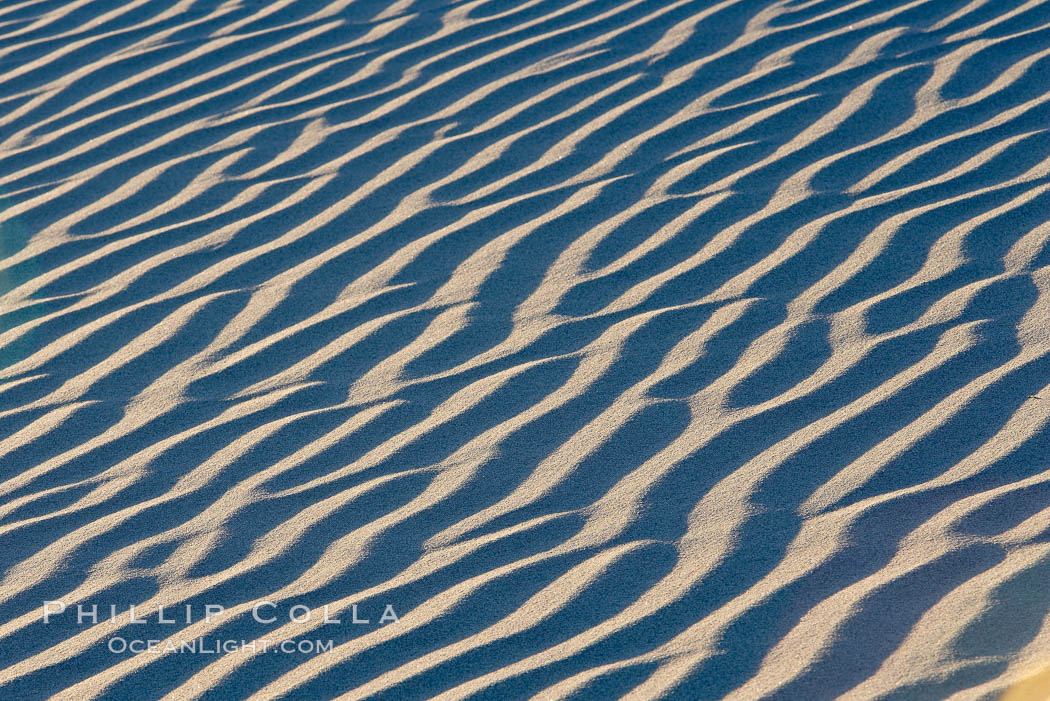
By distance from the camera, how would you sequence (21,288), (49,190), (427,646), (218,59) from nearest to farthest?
(427,646) < (21,288) < (49,190) < (218,59)

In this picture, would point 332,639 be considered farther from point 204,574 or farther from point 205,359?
point 205,359

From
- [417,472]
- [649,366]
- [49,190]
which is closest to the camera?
[417,472]

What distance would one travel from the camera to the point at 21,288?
10.2ft

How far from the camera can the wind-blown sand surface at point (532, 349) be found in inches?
86.2

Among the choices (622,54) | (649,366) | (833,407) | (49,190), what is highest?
(49,190)

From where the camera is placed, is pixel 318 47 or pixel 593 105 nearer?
pixel 593 105

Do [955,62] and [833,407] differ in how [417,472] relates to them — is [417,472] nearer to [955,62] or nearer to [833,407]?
[833,407]

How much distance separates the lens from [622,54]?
12.6 ft

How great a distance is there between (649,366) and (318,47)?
193cm

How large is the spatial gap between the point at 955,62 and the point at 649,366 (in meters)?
1.70

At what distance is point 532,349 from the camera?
2816 millimetres

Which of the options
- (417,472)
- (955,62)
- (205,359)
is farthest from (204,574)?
(955,62)

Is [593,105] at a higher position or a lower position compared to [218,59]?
lower

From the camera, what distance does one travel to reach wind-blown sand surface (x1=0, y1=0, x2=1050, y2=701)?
2189 millimetres
